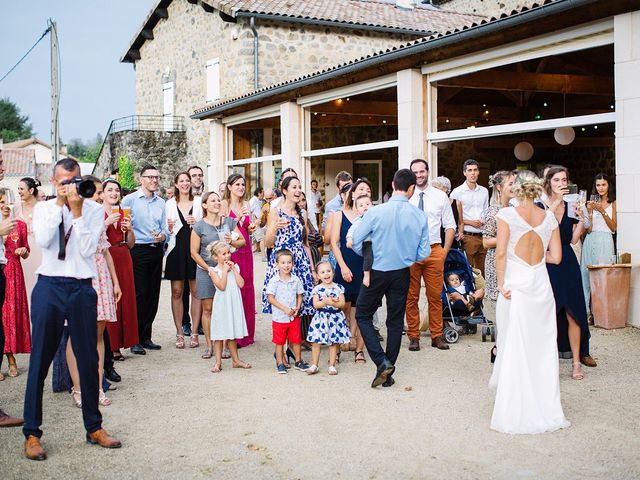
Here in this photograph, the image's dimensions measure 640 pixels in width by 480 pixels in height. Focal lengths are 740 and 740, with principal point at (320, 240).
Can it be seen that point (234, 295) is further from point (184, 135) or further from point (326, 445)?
point (184, 135)

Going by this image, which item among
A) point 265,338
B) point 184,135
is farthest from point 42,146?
point 265,338

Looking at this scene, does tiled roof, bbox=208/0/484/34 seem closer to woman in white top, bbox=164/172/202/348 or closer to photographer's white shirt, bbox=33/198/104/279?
woman in white top, bbox=164/172/202/348

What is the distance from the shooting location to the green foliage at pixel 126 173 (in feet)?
77.2

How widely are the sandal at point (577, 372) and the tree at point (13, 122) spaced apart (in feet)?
283

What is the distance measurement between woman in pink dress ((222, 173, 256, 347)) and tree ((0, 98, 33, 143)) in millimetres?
83335

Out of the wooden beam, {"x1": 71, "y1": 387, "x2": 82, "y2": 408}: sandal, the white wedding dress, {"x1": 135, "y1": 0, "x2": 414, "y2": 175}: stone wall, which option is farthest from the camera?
{"x1": 135, "y1": 0, "x2": 414, "y2": 175}: stone wall

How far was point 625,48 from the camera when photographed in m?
7.98

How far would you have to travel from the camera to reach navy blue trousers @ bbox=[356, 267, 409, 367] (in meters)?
6.04

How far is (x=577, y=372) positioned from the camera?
6188mm

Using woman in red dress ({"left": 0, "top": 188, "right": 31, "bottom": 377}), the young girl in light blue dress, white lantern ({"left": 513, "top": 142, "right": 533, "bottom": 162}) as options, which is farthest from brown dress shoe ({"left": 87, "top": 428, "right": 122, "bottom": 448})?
white lantern ({"left": 513, "top": 142, "right": 533, "bottom": 162})

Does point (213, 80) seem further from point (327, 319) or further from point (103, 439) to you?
point (103, 439)

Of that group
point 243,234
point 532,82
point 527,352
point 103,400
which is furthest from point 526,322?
point 532,82

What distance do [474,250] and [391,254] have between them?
3977 mm

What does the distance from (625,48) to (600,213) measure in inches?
76.8
